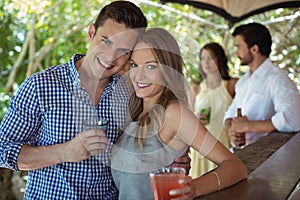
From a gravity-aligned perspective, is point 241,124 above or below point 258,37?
below

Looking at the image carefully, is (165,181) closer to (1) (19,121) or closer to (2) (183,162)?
(2) (183,162)

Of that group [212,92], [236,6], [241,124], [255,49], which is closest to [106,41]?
[241,124]

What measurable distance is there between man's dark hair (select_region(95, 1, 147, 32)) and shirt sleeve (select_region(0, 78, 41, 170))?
1.19 ft

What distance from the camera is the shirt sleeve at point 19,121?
5.65 ft

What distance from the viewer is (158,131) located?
68.9 inches

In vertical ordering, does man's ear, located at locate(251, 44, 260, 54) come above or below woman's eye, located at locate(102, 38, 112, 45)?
below

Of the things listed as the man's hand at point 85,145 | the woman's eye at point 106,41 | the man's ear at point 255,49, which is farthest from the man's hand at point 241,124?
the man's hand at point 85,145

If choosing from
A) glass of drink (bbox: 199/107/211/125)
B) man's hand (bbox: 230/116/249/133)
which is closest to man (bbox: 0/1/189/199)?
man's hand (bbox: 230/116/249/133)

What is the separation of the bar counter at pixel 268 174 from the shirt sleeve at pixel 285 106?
499mm

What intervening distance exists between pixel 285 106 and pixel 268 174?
1458 mm

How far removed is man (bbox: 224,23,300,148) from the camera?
321 cm

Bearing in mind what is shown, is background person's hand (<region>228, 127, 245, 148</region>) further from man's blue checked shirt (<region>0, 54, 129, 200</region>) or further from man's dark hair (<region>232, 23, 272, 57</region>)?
man's blue checked shirt (<region>0, 54, 129, 200</region>)

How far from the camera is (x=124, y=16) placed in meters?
1.88

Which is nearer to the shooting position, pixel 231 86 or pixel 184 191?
pixel 184 191
